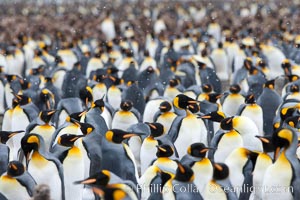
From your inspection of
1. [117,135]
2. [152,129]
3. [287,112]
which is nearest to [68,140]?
[117,135]

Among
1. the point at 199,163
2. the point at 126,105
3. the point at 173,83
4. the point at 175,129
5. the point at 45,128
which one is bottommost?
the point at 199,163

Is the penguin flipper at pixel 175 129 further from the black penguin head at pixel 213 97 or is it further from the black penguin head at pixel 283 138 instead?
the black penguin head at pixel 283 138

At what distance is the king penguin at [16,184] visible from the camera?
5055 millimetres

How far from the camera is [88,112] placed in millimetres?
7031

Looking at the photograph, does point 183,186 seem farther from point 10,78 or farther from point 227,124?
point 10,78

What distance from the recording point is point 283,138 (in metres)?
5.05

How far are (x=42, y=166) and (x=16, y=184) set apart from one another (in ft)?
1.49

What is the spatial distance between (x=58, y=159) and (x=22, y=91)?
143 inches

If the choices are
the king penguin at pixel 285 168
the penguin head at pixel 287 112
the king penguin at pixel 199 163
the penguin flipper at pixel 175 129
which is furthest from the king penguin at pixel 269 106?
the king penguin at pixel 285 168

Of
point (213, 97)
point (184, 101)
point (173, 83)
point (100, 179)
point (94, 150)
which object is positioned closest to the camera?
point (100, 179)

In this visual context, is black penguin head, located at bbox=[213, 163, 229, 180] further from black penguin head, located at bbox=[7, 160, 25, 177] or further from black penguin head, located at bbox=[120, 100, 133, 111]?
black penguin head, located at bbox=[120, 100, 133, 111]

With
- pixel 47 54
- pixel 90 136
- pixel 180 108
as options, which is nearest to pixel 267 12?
pixel 47 54

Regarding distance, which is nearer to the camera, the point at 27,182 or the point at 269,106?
the point at 27,182

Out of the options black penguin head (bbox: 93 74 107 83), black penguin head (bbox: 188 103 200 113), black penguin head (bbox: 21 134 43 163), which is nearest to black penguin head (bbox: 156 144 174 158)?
black penguin head (bbox: 21 134 43 163)
